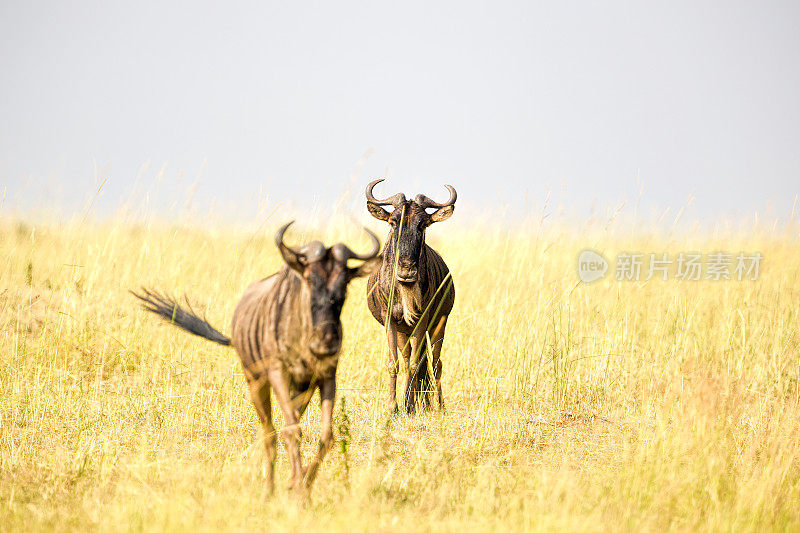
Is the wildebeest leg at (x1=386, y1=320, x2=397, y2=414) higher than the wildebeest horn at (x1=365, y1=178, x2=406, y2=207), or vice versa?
the wildebeest horn at (x1=365, y1=178, x2=406, y2=207)

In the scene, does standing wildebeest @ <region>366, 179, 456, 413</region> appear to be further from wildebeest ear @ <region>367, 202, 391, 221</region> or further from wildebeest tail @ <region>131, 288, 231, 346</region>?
wildebeest tail @ <region>131, 288, 231, 346</region>

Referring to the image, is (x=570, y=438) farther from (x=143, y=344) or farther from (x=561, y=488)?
(x=143, y=344)

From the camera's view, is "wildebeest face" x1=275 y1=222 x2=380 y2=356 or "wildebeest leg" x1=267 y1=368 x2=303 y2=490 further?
"wildebeest leg" x1=267 y1=368 x2=303 y2=490

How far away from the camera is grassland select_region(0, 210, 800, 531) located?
425 cm

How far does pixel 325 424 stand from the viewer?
3.91 metres

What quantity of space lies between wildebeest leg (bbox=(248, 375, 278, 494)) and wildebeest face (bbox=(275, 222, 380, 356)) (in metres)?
Answer: 0.68

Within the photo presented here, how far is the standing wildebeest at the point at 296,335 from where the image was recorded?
3676 mm

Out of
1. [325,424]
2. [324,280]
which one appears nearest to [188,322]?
[325,424]

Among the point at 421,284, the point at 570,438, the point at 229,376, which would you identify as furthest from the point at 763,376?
the point at 229,376

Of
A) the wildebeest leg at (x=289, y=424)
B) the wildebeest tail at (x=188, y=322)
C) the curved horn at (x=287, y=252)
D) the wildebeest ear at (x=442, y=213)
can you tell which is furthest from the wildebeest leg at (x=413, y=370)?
the curved horn at (x=287, y=252)

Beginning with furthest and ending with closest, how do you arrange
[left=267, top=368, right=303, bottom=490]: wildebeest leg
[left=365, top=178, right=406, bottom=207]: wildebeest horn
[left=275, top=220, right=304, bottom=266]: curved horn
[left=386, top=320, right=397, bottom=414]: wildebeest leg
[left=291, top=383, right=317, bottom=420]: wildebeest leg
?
[left=386, top=320, right=397, bottom=414]: wildebeest leg
[left=365, top=178, right=406, bottom=207]: wildebeest horn
[left=291, top=383, right=317, bottom=420]: wildebeest leg
[left=267, top=368, right=303, bottom=490]: wildebeest leg
[left=275, top=220, right=304, bottom=266]: curved horn

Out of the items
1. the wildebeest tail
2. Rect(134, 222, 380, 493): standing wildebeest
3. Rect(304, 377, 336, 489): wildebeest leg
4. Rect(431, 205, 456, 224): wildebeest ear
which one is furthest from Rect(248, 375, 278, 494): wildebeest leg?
Rect(431, 205, 456, 224): wildebeest ear

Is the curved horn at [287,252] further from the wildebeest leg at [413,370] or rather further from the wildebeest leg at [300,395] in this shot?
the wildebeest leg at [413,370]

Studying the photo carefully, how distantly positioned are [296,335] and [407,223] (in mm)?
2752
